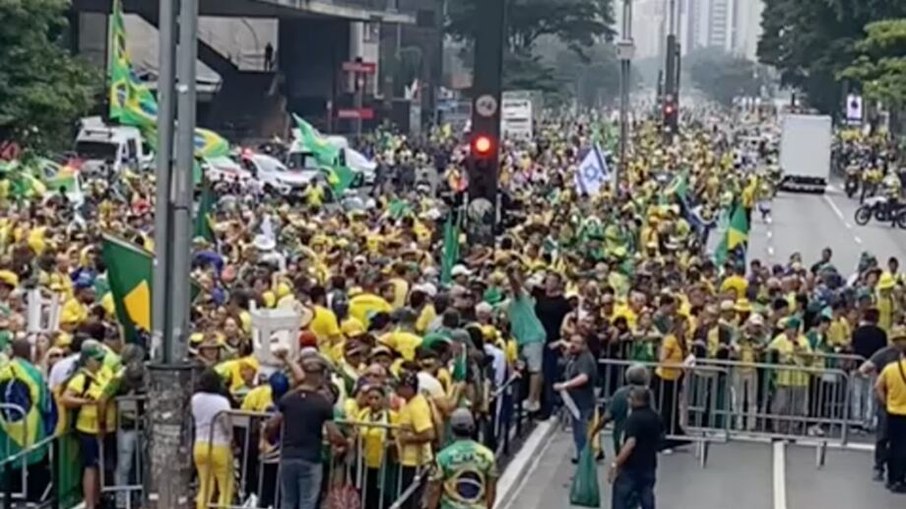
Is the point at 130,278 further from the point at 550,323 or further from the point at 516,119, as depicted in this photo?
the point at 516,119

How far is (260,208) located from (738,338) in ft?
54.2

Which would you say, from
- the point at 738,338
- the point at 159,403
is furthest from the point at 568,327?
the point at 159,403

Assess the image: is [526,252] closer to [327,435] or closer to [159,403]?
[327,435]

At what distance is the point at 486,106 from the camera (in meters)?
28.1

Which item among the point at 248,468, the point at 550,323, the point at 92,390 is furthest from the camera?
the point at 550,323

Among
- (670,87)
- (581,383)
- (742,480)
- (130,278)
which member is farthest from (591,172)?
(670,87)

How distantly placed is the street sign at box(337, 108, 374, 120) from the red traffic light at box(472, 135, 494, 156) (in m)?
62.1

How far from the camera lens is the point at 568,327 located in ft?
69.9

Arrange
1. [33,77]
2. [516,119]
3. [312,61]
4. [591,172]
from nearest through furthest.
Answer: [591,172] < [33,77] < [516,119] < [312,61]

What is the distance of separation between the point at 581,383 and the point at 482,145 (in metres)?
9.62

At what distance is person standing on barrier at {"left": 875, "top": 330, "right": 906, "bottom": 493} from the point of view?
19156 millimetres

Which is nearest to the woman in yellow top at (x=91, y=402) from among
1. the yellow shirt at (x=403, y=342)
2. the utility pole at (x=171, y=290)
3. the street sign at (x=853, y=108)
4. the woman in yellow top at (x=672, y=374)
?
the yellow shirt at (x=403, y=342)

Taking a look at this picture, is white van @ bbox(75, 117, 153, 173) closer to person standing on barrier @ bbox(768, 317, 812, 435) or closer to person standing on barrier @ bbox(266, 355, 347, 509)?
person standing on barrier @ bbox(768, 317, 812, 435)

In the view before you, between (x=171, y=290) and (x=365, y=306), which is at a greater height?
(x=171, y=290)
